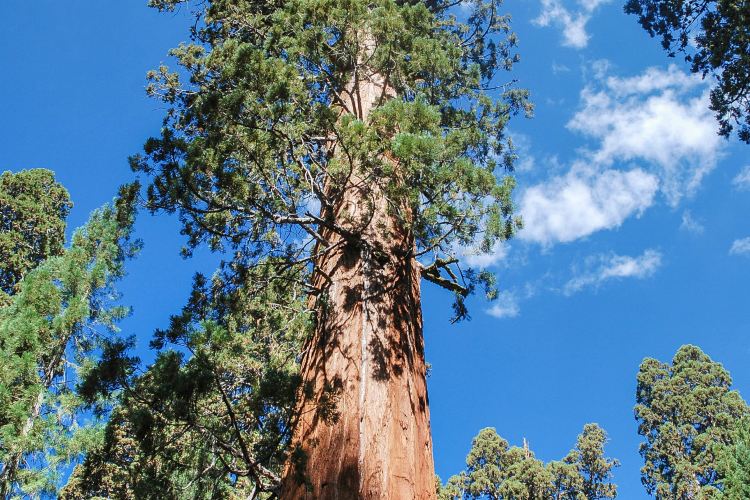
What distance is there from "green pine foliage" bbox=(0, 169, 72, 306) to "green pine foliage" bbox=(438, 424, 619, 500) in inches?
606

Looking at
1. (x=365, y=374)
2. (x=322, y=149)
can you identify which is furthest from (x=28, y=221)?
(x=365, y=374)

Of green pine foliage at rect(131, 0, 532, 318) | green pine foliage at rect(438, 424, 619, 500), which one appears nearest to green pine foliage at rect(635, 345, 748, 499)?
green pine foliage at rect(438, 424, 619, 500)

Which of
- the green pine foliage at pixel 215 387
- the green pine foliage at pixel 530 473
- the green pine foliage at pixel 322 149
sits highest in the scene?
the green pine foliage at pixel 530 473

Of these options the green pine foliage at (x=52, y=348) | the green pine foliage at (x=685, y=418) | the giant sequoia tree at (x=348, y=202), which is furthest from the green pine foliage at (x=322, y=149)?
the green pine foliage at (x=685, y=418)

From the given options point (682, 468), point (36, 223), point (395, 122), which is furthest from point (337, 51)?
point (682, 468)

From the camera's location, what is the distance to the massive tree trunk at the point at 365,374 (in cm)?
289

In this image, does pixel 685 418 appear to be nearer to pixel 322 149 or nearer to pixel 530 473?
pixel 530 473

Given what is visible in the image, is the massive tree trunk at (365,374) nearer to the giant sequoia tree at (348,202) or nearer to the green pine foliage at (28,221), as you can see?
the giant sequoia tree at (348,202)

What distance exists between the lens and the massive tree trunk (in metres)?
2.89

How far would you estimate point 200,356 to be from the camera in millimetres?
3322

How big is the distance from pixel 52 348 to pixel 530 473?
17.7 metres

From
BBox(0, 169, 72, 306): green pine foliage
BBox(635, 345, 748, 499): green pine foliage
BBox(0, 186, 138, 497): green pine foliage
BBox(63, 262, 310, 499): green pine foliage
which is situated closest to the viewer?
BBox(63, 262, 310, 499): green pine foliage

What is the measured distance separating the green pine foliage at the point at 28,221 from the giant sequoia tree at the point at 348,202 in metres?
12.2

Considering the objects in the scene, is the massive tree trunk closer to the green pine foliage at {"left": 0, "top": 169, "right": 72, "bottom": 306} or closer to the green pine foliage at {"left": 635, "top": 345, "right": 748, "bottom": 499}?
the green pine foliage at {"left": 0, "top": 169, "right": 72, "bottom": 306}
